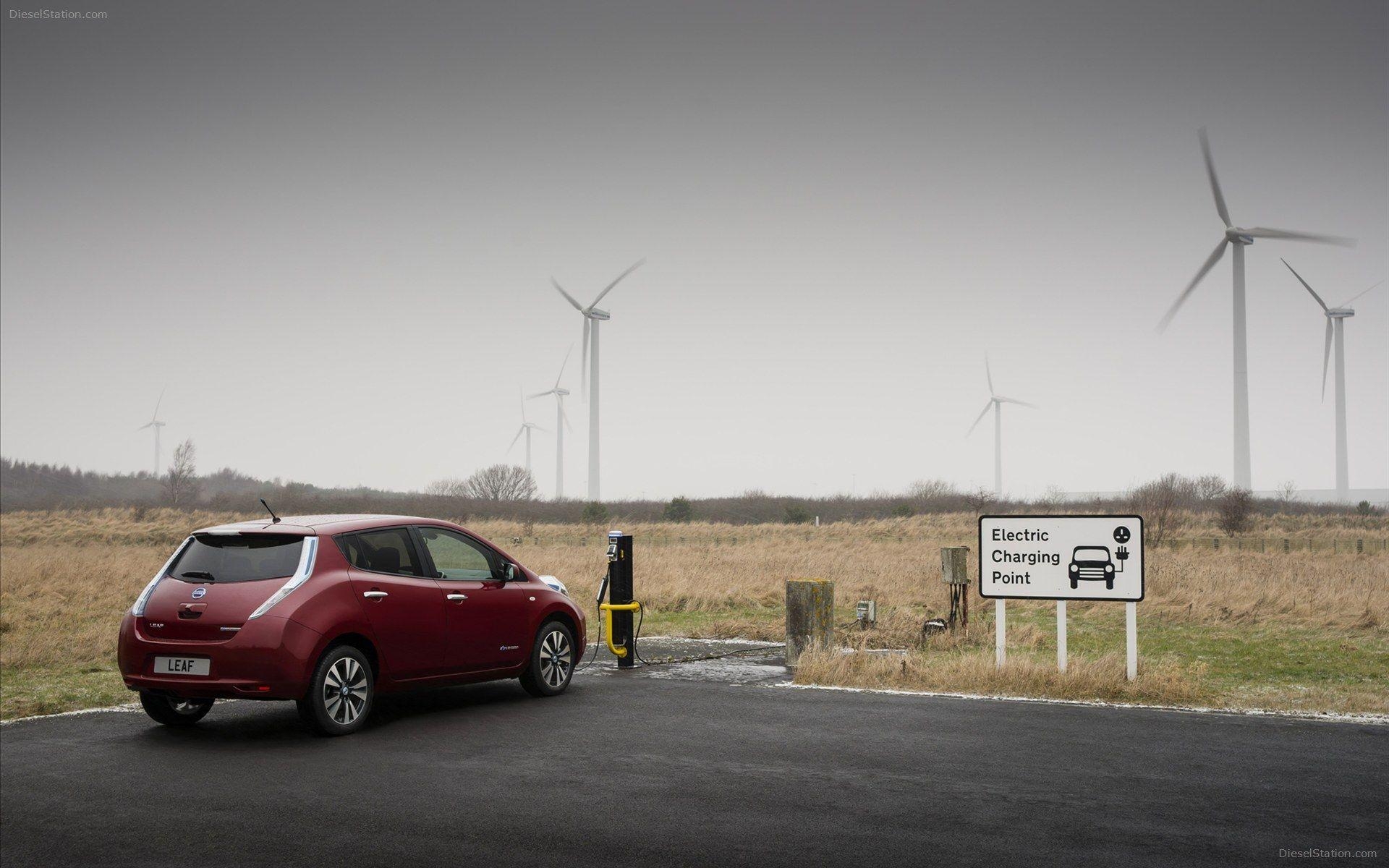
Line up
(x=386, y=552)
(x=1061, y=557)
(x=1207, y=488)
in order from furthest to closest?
(x=1207, y=488)
(x=1061, y=557)
(x=386, y=552)

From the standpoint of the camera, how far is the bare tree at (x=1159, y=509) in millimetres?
35719

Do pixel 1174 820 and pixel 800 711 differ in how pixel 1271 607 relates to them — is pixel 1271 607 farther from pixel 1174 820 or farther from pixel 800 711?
pixel 1174 820

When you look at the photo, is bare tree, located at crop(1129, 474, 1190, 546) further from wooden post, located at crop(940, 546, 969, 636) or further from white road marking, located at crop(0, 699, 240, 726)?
white road marking, located at crop(0, 699, 240, 726)

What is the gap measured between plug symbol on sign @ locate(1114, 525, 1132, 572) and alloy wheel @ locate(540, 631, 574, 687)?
5585 millimetres

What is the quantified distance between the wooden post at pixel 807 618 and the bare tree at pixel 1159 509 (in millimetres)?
22183

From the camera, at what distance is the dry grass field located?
1152cm

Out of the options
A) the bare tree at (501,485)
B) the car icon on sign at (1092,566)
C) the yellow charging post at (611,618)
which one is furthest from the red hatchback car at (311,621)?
the bare tree at (501,485)

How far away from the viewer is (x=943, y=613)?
1827 cm

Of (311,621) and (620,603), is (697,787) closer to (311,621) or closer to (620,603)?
(311,621)

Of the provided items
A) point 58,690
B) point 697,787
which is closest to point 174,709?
point 58,690

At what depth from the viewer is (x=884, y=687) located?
38.0 feet

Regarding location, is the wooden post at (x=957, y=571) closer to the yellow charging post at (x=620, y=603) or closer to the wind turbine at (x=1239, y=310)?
the yellow charging post at (x=620, y=603)

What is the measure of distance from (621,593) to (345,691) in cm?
451

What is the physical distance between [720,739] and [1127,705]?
→ 4.08m
